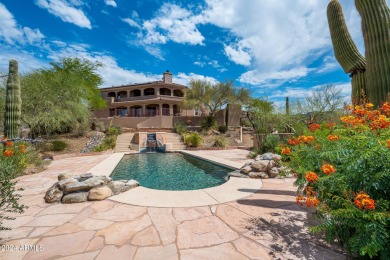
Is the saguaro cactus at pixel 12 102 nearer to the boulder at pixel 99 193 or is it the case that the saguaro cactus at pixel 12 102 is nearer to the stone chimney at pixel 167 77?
the boulder at pixel 99 193

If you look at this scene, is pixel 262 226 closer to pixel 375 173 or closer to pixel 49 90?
pixel 375 173

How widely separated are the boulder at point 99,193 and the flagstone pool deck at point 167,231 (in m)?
0.18

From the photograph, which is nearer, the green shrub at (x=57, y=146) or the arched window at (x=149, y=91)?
the green shrub at (x=57, y=146)

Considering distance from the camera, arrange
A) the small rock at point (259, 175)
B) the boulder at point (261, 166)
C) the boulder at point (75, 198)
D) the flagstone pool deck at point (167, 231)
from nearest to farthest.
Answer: the flagstone pool deck at point (167, 231) → the boulder at point (75, 198) → the small rock at point (259, 175) → the boulder at point (261, 166)

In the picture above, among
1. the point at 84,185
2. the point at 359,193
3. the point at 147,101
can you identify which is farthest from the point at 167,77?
the point at 359,193

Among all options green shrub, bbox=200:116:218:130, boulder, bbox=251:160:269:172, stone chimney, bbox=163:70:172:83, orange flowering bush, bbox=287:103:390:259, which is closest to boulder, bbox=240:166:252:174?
boulder, bbox=251:160:269:172

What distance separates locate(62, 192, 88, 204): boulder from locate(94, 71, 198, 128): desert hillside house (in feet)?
81.3

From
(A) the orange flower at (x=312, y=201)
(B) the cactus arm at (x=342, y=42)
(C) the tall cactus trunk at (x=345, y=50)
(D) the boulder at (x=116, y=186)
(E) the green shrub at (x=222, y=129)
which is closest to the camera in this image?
(A) the orange flower at (x=312, y=201)

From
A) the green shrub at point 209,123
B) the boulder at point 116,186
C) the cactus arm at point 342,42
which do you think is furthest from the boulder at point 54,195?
the green shrub at point 209,123

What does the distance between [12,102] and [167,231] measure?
9.73 m

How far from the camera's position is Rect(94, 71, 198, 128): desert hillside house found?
30.3 metres

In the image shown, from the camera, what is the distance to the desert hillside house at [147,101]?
1193 inches

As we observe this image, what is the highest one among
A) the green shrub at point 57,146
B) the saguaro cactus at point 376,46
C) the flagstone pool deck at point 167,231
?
the saguaro cactus at point 376,46

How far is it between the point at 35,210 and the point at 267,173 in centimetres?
569
